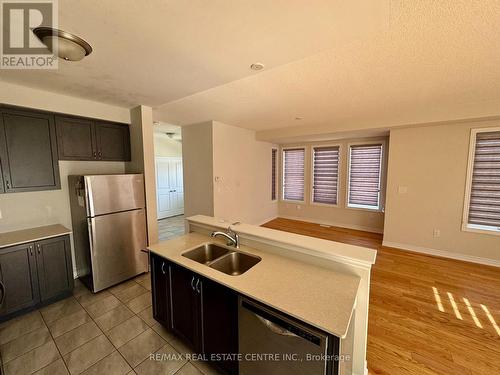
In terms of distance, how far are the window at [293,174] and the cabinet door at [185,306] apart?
15.9 feet

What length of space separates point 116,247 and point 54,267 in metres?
0.62

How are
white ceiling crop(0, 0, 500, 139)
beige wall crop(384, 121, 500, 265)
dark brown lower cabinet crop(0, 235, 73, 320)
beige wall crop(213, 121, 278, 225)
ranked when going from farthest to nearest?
beige wall crop(213, 121, 278, 225)
beige wall crop(384, 121, 500, 265)
dark brown lower cabinet crop(0, 235, 73, 320)
white ceiling crop(0, 0, 500, 139)

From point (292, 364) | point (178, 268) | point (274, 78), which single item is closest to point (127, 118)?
point (274, 78)

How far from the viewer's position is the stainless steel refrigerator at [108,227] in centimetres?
248

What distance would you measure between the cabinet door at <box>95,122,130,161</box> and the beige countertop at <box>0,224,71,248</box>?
3.55 feet

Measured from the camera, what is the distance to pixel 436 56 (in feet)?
5.50

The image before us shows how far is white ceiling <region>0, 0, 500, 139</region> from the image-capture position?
1.19 m

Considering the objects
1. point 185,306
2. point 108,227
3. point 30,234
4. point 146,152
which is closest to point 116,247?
point 108,227

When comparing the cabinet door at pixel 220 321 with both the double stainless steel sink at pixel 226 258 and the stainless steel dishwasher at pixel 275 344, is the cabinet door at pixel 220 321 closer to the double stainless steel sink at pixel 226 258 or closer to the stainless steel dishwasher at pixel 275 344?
the stainless steel dishwasher at pixel 275 344

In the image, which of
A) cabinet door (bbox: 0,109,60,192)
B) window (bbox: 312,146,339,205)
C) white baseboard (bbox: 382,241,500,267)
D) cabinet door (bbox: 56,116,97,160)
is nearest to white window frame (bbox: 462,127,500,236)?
white baseboard (bbox: 382,241,500,267)

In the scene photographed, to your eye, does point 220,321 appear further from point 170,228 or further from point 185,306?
point 170,228

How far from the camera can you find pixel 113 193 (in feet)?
8.64

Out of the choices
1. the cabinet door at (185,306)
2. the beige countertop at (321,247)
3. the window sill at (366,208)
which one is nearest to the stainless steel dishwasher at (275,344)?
the cabinet door at (185,306)

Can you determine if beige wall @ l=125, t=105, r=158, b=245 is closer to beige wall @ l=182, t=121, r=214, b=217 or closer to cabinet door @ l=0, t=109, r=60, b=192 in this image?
cabinet door @ l=0, t=109, r=60, b=192
